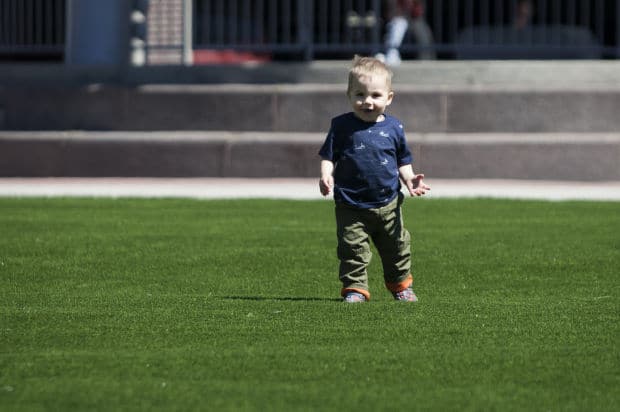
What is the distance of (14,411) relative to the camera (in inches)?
169

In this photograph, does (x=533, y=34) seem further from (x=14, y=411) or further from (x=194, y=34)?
(x=14, y=411)

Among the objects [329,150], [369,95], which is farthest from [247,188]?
[369,95]

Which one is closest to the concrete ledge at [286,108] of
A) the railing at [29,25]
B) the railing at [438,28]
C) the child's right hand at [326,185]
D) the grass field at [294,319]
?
the railing at [438,28]

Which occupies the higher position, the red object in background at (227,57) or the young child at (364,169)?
the red object in background at (227,57)

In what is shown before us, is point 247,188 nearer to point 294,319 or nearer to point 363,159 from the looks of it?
point 363,159

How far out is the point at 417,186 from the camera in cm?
664

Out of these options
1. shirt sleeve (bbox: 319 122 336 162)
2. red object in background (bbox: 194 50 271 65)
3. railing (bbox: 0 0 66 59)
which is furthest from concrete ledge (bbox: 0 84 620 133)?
shirt sleeve (bbox: 319 122 336 162)

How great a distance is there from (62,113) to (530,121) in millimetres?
5486

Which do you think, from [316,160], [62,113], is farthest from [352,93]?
[62,113]

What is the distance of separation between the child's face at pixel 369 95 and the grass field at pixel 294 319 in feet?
3.00

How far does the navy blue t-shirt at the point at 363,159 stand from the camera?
673 centimetres

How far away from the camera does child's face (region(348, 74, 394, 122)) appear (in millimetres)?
6676

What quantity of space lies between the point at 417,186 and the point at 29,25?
12441 millimetres

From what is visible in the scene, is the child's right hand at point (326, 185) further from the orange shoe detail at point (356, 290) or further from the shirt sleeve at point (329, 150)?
the orange shoe detail at point (356, 290)
